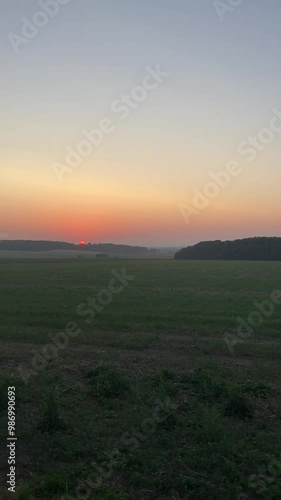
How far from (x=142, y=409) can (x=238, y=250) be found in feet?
385

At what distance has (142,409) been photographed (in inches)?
317

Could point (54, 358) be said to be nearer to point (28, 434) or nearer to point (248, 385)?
point (28, 434)

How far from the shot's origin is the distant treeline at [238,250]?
4678 inches

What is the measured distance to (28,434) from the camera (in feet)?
23.4

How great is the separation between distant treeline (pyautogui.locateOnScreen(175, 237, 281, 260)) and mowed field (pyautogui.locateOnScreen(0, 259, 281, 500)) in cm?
10622

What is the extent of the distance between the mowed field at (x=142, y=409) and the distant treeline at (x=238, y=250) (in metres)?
106

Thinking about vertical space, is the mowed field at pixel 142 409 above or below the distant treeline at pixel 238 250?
below

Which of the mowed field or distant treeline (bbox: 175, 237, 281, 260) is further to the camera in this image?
distant treeline (bbox: 175, 237, 281, 260)

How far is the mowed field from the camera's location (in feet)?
19.6

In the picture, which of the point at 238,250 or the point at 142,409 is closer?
the point at 142,409

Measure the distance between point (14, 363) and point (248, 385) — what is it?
584 centimetres

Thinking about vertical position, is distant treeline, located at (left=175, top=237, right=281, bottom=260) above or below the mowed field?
above

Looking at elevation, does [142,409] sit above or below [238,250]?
below

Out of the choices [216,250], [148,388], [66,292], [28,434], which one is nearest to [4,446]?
[28,434]
